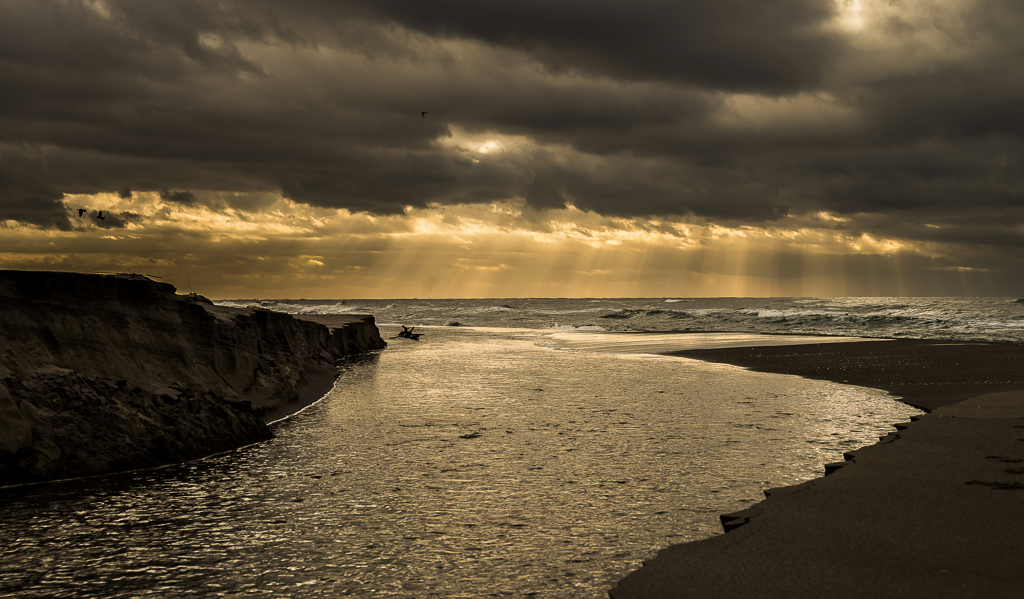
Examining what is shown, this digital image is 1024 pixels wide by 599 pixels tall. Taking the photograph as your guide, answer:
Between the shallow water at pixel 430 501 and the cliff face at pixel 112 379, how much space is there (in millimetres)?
492

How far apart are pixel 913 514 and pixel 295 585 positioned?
5.44m

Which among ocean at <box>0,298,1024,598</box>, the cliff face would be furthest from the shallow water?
the cliff face

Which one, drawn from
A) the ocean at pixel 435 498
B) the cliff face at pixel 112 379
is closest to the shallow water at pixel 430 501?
the ocean at pixel 435 498

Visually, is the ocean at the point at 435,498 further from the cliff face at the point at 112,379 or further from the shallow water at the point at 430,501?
the cliff face at the point at 112,379

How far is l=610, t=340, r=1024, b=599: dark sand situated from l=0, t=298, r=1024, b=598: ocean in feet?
1.68

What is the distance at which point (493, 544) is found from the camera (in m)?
5.78

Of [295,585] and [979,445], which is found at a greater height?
[979,445]

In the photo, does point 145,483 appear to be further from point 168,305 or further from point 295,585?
point 168,305

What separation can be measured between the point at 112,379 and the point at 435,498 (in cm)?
569

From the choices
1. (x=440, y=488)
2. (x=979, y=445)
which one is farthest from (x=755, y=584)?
(x=979, y=445)

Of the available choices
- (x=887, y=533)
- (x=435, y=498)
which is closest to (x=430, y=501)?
(x=435, y=498)

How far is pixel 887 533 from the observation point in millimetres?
5395

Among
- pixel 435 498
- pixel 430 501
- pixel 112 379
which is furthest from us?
pixel 112 379

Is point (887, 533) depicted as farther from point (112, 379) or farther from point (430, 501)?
point (112, 379)
